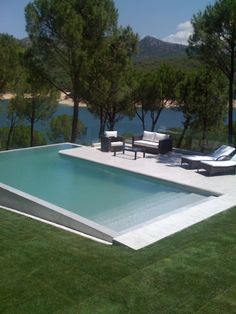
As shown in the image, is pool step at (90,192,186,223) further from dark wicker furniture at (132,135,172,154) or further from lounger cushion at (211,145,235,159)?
dark wicker furniture at (132,135,172,154)

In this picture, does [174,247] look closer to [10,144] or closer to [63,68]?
[63,68]

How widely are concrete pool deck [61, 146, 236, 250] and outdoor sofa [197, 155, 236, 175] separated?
20cm

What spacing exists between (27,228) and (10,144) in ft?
58.0

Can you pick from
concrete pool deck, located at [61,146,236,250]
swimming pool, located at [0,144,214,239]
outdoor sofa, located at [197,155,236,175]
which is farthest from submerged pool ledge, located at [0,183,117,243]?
outdoor sofa, located at [197,155,236,175]

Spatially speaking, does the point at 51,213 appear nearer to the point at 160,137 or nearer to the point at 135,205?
the point at 135,205

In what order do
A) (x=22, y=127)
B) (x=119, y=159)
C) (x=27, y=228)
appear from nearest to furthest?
(x=27, y=228) < (x=119, y=159) < (x=22, y=127)

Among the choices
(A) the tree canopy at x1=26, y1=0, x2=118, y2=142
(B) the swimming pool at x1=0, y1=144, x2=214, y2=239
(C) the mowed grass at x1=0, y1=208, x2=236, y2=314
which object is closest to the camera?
(C) the mowed grass at x1=0, y1=208, x2=236, y2=314

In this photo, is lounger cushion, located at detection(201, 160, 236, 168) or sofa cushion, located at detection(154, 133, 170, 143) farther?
sofa cushion, located at detection(154, 133, 170, 143)

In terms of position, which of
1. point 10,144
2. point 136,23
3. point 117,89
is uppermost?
point 136,23

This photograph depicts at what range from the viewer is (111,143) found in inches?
593

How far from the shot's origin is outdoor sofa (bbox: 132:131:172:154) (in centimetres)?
1482

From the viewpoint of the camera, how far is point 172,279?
222 inches

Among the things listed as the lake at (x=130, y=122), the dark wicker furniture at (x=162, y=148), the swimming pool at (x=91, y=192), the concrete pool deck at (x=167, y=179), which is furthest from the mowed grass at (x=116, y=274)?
the lake at (x=130, y=122)

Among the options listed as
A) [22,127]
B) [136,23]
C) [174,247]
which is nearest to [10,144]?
[22,127]
